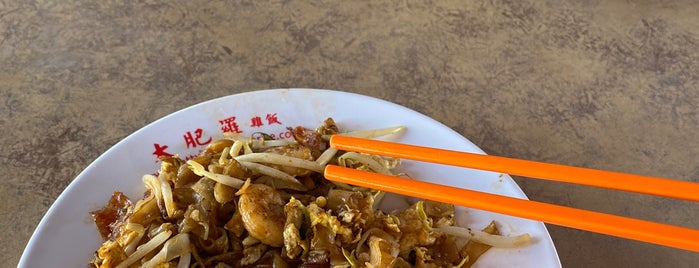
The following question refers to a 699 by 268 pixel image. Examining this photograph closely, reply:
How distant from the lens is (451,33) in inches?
102

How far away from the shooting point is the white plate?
158 cm

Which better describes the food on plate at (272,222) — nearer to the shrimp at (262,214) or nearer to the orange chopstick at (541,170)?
the shrimp at (262,214)

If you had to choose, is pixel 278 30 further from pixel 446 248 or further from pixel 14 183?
pixel 446 248

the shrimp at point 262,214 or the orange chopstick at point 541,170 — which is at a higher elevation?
the orange chopstick at point 541,170

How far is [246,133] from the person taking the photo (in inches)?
71.8

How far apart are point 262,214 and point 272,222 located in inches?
1.3

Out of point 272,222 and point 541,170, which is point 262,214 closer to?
point 272,222

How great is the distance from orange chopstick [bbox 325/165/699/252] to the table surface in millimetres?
762

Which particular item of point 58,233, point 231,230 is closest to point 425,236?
point 231,230

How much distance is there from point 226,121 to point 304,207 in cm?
46

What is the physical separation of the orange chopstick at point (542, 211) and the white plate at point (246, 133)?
308 millimetres

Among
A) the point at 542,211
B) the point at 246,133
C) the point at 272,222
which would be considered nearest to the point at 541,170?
the point at 542,211

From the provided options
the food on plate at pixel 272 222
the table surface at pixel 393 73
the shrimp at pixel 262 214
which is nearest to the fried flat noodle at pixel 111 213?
the food on plate at pixel 272 222

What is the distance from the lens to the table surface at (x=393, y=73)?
86.0 inches
